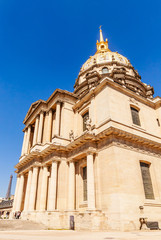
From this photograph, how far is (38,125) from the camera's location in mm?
30016

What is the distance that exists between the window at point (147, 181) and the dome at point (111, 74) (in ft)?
55.2

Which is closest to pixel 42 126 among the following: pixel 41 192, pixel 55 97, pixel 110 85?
pixel 55 97

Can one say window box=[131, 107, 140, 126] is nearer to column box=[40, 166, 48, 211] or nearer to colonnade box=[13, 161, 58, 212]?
colonnade box=[13, 161, 58, 212]

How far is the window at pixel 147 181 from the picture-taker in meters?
18.4

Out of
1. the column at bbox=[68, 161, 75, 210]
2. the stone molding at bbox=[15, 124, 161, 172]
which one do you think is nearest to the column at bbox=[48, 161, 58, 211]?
the stone molding at bbox=[15, 124, 161, 172]

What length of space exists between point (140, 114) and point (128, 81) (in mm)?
15397

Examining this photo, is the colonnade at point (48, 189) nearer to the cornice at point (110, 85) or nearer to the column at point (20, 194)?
the column at point (20, 194)

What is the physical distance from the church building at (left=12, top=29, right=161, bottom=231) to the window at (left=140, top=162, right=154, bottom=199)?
0.10 metres

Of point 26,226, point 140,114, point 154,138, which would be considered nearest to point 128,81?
point 140,114

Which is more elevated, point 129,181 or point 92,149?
point 92,149

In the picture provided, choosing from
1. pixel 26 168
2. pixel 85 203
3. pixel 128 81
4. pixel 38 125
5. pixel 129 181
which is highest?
pixel 128 81

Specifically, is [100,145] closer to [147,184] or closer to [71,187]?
[71,187]

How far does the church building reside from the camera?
633 inches

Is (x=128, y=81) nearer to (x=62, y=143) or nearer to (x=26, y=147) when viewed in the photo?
(x=62, y=143)
